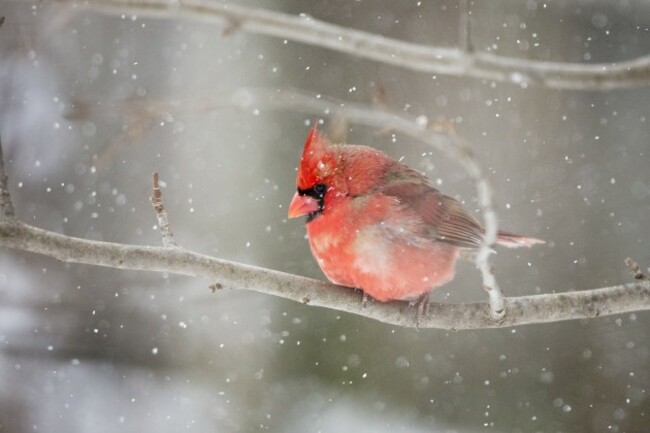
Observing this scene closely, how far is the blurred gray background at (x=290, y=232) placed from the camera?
4266mm

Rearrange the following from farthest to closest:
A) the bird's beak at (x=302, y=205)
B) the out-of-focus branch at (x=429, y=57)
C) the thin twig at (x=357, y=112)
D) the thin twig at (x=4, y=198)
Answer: the bird's beak at (x=302, y=205) → the thin twig at (x=4, y=198) → the out-of-focus branch at (x=429, y=57) → the thin twig at (x=357, y=112)

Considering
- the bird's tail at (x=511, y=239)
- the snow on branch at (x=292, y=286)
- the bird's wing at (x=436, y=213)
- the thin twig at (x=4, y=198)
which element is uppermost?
the bird's tail at (x=511, y=239)

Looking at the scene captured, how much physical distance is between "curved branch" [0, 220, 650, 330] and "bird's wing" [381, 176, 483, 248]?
0.34m

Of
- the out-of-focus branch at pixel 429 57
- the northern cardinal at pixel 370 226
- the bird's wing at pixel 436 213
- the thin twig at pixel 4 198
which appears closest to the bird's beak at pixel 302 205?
the northern cardinal at pixel 370 226

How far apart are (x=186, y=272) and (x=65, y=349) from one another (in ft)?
8.65

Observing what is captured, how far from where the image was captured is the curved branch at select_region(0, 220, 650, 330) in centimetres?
193

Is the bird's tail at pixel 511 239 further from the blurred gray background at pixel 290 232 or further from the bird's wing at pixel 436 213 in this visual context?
the blurred gray background at pixel 290 232

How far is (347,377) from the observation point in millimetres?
4465

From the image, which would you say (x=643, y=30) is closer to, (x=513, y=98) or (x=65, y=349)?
(x=513, y=98)

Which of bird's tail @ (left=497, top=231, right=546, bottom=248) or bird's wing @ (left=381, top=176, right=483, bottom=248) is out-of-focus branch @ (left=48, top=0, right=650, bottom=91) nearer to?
bird's wing @ (left=381, top=176, right=483, bottom=248)

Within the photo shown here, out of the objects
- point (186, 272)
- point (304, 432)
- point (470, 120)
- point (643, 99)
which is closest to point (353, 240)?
point (186, 272)

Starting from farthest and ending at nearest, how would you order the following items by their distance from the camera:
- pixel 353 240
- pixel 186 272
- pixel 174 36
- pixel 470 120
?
pixel 174 36 → pixel 470 120 → pixel 353 240 → pixel 186 272

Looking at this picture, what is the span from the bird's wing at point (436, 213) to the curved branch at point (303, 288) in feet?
1.10

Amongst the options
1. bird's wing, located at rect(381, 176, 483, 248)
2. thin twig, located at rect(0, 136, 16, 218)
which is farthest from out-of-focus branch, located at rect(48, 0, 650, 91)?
bird's wing, located at rect(381, 176, 483, 248)
